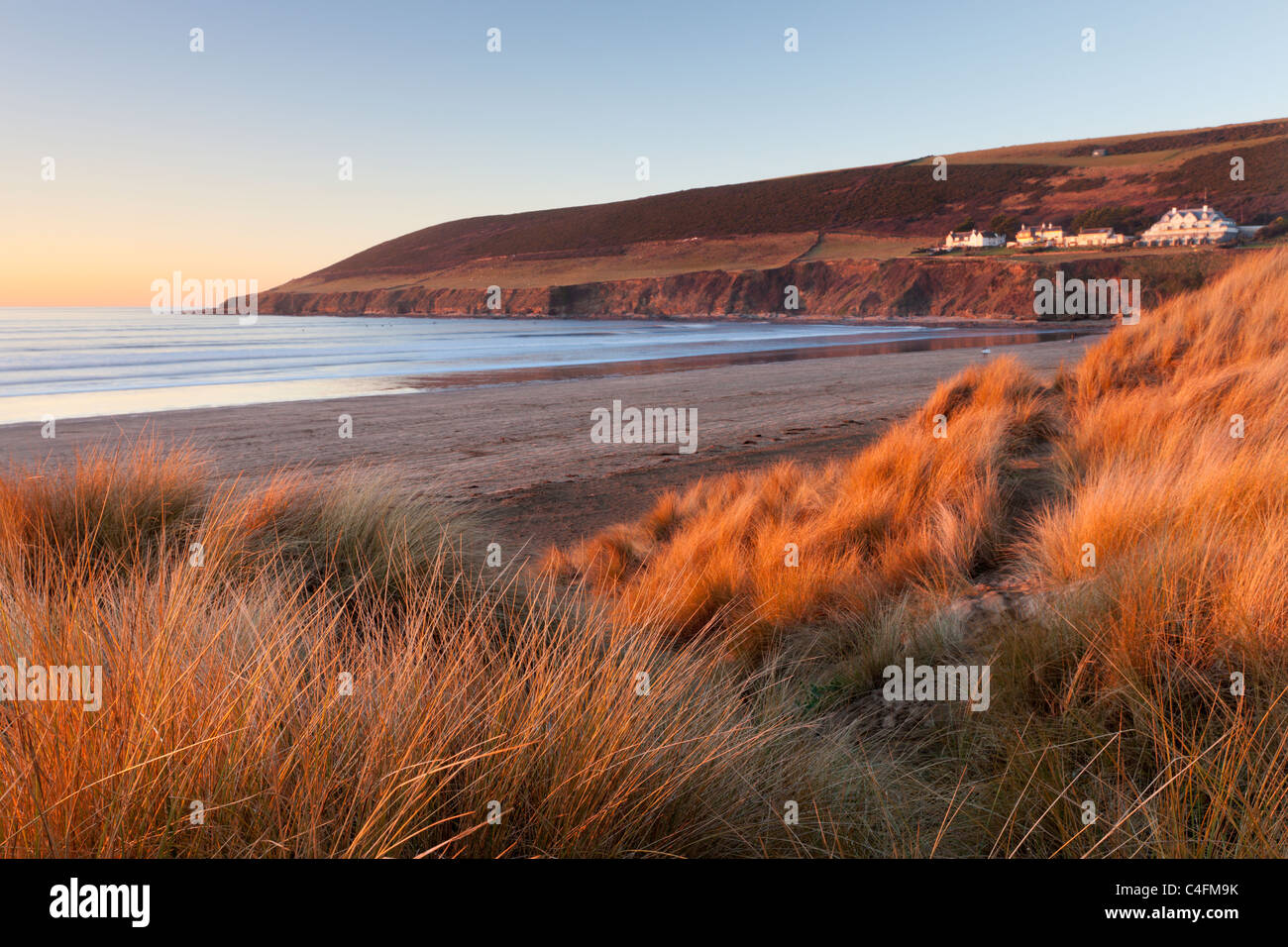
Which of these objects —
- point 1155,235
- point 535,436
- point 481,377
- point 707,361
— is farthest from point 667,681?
point 1155,235

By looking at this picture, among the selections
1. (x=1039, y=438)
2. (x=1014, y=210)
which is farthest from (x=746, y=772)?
(x=1014, y=210)

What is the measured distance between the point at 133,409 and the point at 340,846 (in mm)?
18766

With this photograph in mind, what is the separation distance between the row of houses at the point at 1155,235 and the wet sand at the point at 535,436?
6005 centimetres

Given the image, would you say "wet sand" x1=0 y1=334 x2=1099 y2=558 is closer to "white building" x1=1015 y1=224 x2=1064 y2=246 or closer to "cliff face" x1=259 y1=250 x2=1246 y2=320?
"cliff face" x1=259 y1=250 x2=1246 y2=320

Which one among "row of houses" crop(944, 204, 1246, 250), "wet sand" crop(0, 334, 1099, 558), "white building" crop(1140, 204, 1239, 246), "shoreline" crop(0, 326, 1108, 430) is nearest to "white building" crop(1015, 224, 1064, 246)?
"row of houses" crop(944, 204, 1246, 250)

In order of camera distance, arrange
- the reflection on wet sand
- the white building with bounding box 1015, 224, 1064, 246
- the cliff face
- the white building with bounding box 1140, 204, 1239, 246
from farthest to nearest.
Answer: the white building with bounding box 1015, 224, 1064, 246, the white building with bounding box 1140, 204, 1239, 246, the cliff face, the reflection on wet sand

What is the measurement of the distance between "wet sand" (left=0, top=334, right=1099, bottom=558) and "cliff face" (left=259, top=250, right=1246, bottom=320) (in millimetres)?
43379

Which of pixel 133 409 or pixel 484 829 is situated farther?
pixel 133 409

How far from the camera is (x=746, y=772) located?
2355 mm

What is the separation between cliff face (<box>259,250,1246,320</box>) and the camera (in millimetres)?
57062

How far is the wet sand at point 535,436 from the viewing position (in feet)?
29.1

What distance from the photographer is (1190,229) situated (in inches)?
2707
